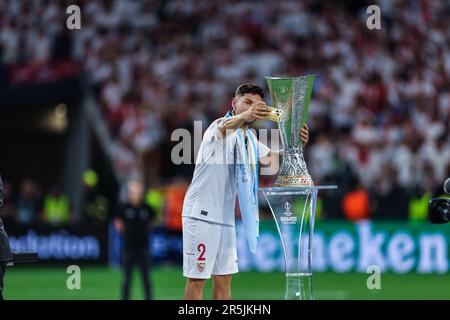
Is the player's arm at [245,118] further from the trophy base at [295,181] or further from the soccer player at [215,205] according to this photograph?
the trophy base at [295,181]

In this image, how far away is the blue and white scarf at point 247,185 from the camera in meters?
8.30

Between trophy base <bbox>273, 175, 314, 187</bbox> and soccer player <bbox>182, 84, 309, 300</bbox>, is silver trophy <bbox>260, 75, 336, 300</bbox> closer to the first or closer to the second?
trophy base <bbox>273, 175, 314, 187</bbox>

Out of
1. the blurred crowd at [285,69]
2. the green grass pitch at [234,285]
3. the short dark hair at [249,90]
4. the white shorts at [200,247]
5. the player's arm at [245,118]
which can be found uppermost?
the blurred crowd at [285,69]

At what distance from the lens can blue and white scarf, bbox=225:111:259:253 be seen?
27.2 feet

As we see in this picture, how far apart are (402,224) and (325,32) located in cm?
631

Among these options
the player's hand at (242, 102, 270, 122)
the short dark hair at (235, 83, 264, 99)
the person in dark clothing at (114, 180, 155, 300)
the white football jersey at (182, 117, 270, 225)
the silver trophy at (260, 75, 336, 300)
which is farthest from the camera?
the person in dark clothing at (114, 180, 155, 300)

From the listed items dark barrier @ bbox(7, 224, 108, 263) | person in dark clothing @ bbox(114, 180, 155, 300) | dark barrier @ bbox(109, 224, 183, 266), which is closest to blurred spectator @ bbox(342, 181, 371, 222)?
dark barrier @ bbox(109, 224, 183, 266)

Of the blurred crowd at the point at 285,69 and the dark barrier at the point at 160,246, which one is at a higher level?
the blurred crowd at the point at 285,69

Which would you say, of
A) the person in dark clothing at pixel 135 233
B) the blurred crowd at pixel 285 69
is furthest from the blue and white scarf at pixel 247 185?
the blurred crowd at pixel 285 69

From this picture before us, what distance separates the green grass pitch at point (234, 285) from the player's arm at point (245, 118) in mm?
6981

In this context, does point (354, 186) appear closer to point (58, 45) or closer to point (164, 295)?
point (164, 295)

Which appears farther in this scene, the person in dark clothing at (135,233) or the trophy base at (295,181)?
the person in dark clothing at (135,233)

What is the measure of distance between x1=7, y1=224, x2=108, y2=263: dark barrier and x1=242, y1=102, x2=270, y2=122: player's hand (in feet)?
46.2
